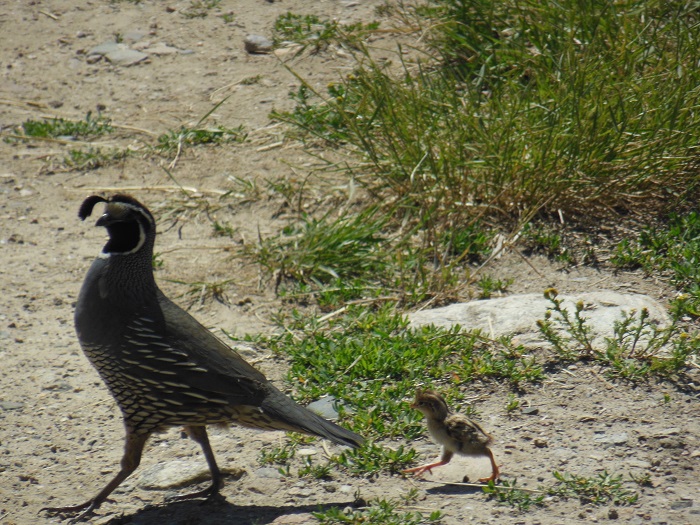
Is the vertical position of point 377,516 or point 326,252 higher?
point 326,252

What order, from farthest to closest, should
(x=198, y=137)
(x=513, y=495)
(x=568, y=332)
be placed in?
(x=198, y=137)
(x=568, y=332)
(x=513, y=495)

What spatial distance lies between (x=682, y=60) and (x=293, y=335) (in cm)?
306

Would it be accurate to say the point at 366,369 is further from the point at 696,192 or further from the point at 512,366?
the point at 696,192

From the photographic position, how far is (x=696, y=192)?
19.1ft

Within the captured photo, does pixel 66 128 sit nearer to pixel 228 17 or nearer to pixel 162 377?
pixel 228 17

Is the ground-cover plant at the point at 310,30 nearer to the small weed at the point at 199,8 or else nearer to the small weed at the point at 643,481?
the small weed at the point at 199,8

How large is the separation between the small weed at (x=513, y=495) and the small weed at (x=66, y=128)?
5146mm

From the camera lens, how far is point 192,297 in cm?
556

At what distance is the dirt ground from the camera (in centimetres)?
376

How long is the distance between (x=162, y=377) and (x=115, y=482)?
0.49 meters

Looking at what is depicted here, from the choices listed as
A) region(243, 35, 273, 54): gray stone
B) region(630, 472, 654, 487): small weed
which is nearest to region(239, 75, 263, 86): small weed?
region(243, 35, 273, 54): gray stone

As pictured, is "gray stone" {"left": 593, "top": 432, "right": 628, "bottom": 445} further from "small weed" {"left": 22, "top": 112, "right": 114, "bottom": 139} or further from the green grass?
"small weed" {"left": 22, "top": 112, "right": 114, "bottom": 139}

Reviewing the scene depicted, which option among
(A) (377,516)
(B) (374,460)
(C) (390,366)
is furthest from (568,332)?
(A) (377,516)

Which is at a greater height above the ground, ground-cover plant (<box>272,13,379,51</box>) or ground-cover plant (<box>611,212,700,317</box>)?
ground-cover plant (<box>272,13,379,51</box>)
